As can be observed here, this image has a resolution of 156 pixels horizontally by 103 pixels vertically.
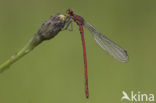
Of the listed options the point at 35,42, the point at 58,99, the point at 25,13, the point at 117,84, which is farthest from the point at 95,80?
the point at 35,42

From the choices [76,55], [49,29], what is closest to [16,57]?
[49,29]

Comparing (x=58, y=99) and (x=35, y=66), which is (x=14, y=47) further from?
(x=58, y=99)

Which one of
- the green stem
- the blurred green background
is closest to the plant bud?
the green stem

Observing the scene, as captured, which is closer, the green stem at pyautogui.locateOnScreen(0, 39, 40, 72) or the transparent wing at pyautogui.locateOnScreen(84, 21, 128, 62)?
the green stem at pyautogui.locateOnScreen(0, 39, 40, 72)

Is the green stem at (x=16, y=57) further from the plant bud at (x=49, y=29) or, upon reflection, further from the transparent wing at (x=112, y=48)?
the transparent wing at (x=112, y=48)

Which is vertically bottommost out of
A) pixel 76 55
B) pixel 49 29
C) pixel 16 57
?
pixel 16 57

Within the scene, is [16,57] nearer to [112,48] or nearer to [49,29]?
[49,29]

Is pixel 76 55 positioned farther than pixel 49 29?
Yes

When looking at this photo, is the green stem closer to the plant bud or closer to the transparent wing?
the plant bud
